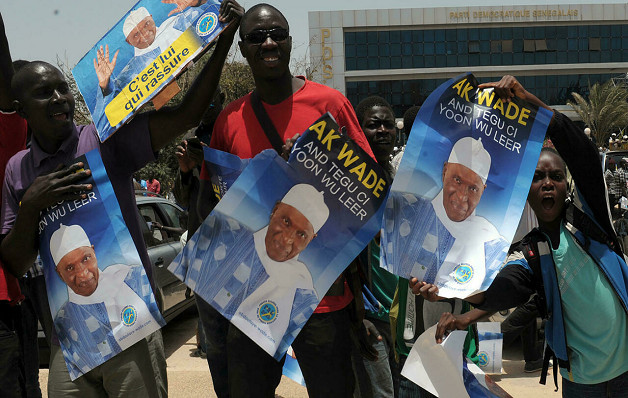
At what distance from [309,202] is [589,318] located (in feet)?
4.09

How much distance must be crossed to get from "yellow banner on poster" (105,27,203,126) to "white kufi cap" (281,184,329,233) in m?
0.63

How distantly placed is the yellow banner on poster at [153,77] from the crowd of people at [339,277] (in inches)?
4.7

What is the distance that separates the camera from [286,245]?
2518 millimetres

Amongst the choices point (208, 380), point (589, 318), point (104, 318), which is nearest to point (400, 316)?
point (589, 318)

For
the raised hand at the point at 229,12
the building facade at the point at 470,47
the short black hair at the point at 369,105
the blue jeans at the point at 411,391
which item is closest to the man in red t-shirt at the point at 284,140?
the raised hand at the point at 229,12

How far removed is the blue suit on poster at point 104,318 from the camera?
2.46 metres

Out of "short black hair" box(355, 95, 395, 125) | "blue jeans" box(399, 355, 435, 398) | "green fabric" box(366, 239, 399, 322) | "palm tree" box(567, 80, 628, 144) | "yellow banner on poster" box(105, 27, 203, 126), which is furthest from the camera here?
"palm tree" box(567, 80, 628, 144)

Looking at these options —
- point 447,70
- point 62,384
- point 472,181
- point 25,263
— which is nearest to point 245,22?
point 472,181

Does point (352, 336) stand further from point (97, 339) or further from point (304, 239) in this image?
point (97, 339)

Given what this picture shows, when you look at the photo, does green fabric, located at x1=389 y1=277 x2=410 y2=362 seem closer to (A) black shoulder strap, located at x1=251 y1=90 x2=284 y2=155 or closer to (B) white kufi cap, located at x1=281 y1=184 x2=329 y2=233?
(B) white kufi cap, located at x1=281 y1=184 x2=329 y2=233

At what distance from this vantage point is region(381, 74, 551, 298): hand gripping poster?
8.16 feet

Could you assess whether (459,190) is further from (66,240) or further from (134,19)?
(66,240)

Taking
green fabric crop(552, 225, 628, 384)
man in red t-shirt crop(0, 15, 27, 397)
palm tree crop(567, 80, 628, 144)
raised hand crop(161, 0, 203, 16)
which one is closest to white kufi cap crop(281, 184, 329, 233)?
raised hand crop(161, 0, 203, 16)

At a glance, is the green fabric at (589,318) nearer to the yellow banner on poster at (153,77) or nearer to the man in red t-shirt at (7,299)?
the yellow banner on poster at (153,77)
